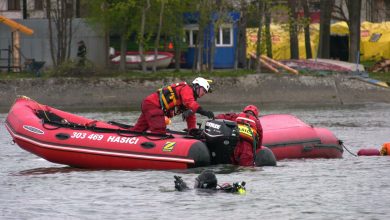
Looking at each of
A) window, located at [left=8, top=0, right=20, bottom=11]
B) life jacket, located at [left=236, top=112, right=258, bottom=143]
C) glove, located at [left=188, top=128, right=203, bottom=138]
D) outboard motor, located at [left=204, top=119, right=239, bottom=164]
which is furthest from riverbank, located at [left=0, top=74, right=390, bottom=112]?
window, located at [left=8, top=0, right=20, bottom=11]

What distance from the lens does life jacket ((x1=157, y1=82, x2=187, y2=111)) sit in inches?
752

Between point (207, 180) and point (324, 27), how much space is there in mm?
32541

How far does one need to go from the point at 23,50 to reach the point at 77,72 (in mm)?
8908

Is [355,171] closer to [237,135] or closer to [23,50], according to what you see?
[237,135]

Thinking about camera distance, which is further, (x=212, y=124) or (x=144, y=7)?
(x=144, y=7)

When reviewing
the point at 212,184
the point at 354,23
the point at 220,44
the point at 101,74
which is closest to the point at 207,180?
the point at 212,184

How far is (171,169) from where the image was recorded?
18.6 meters

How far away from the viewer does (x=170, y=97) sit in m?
19.1

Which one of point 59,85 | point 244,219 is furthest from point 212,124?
point 59,85

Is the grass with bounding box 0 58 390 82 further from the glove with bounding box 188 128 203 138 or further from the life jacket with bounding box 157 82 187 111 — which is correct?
the life jacket with bounding box 157 82 187 111

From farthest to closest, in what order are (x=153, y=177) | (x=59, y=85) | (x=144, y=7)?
(x=144, y=7) → (x=59, y=85) → (x=153, y=177)

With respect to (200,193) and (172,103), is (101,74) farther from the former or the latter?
(200,193)

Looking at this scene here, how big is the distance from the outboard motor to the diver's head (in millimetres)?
2056

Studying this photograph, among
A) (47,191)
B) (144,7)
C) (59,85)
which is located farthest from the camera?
(144,7)
